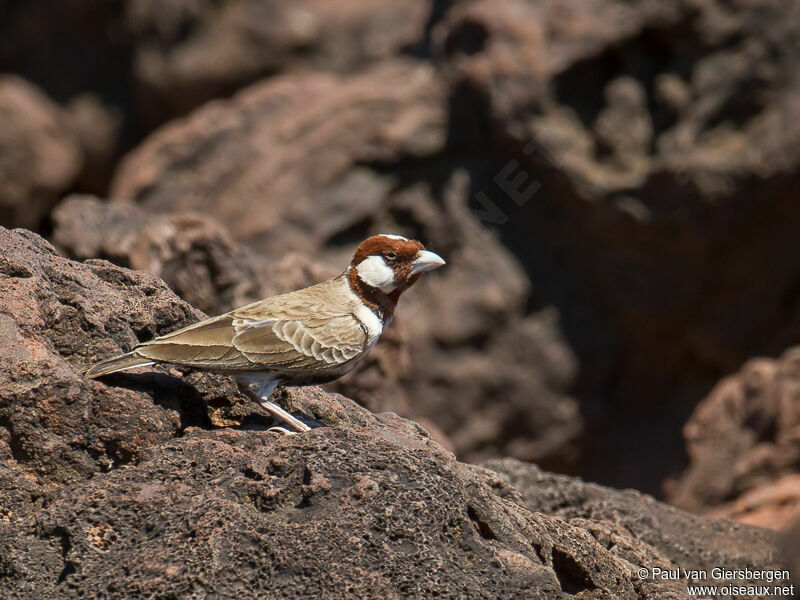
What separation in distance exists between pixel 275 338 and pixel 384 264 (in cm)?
86

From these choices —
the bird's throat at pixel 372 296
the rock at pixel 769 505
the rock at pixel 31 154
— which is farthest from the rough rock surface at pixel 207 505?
the rock at pixel 31 154

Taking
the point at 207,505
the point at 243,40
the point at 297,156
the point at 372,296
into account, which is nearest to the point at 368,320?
the point at 372,296

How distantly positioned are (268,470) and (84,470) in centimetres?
78

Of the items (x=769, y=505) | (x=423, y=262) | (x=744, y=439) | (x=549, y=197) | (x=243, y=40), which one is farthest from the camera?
(x=243, y=40)

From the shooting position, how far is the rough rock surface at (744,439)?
10374mm

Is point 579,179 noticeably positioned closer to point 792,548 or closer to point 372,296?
point 792,548

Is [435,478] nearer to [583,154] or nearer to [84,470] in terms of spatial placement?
[84,470]

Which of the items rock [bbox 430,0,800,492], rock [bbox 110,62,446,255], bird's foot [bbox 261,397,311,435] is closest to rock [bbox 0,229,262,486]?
bird's foot [bbox 261,397,311,435]

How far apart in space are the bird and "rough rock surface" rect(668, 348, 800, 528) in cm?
516

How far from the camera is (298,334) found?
5320 mm

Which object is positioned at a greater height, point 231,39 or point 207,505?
point 231,39

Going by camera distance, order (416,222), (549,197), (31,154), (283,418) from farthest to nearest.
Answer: (31,154) → (416,222) → (549,197) → (283,418)

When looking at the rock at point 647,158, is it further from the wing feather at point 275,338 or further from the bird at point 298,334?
the wing feather at point 275,338

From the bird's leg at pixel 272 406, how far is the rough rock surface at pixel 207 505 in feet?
0.47
